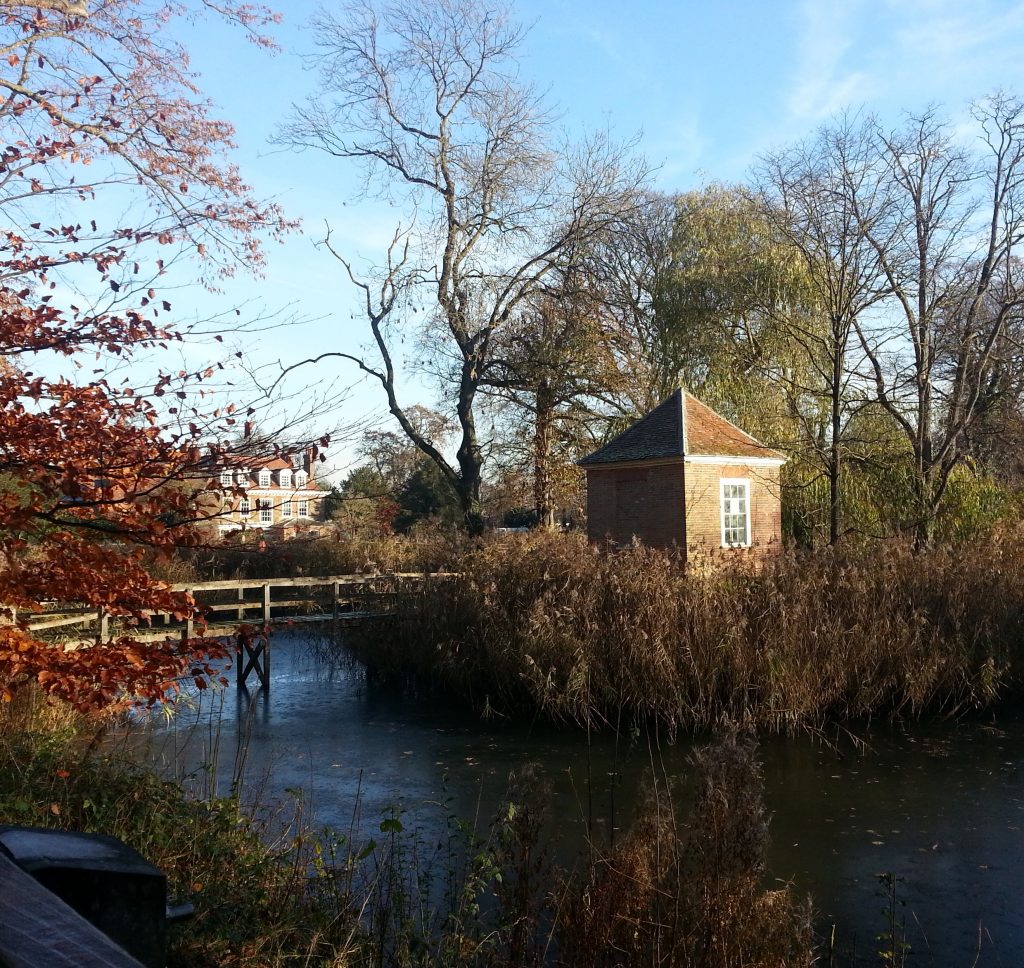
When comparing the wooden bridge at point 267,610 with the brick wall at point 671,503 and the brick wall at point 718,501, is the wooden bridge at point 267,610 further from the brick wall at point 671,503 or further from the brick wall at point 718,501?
the brick wall at point 718,501

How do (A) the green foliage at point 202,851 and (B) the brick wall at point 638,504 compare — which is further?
(B) the brick wall at point 638,504

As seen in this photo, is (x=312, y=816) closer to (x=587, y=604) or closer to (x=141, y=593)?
(x=141, y=593)

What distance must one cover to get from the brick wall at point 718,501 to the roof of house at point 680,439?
1.19 ft

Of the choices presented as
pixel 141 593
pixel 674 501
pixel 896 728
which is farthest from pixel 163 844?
pixel 674 501

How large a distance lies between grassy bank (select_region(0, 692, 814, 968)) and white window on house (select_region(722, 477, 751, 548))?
56.3 ft

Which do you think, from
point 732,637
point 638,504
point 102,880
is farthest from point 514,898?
point 638,504

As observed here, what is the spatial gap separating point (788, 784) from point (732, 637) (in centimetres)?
250

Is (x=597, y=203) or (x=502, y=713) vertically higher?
(x=597, y=203)

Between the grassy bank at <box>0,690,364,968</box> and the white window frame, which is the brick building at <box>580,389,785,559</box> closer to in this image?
the white window frame

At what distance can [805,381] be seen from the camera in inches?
1068

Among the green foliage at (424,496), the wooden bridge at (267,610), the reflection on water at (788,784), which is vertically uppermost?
the green foliage at (424,496)

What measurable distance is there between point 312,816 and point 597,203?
2313cm

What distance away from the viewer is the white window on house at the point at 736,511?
22.5m

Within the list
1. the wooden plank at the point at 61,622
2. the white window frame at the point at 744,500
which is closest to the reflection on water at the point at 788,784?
the wooden plank at the point at 61,622
